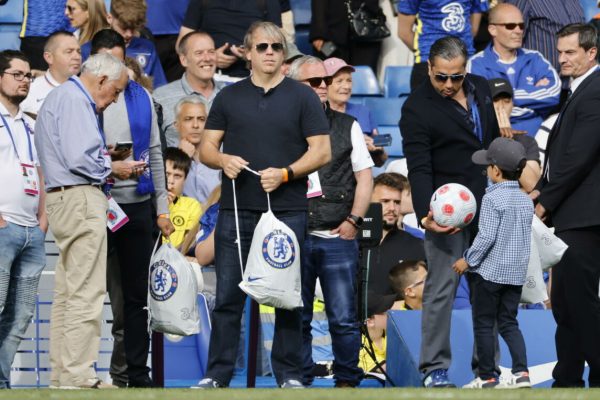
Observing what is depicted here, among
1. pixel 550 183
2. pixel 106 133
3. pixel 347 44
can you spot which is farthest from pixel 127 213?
pixel 347 44

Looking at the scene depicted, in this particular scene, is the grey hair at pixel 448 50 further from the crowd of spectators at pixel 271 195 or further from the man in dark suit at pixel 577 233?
the man in dark suit at pixel 577 233

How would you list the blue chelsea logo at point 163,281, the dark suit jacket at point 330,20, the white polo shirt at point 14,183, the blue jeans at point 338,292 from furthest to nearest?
the dark suit jacket at point 330,20, the blue jeans at point 338,292, the white polo shirt at point 14,183, the blue chelsea logo at point 163,281

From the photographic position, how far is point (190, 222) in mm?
10539

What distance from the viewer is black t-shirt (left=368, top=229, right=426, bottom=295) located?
1055 cm

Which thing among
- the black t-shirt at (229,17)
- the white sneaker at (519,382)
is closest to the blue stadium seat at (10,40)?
the black t-shirt at (229,17)

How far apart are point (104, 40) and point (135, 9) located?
6.27 ft

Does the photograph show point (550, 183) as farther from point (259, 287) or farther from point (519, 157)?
point (259, 287)

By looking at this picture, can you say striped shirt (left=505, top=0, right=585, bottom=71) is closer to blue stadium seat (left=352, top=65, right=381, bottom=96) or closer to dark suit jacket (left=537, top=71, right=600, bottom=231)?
blue stadium seat (left=352, top=65, right=381, bottom=96)

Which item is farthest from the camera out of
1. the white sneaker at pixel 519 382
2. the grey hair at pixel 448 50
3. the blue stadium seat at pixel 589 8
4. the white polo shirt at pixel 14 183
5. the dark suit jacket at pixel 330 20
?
the blue stadium seat at pixel 589 8

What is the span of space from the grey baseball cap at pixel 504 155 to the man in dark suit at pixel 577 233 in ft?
1.27

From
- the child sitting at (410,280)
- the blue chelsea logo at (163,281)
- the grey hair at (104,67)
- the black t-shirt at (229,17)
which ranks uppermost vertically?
the black t-shirt at (229,17)

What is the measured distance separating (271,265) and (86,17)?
4850 mm

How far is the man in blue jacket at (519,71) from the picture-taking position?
12617 mm

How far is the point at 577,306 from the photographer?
323 inches
